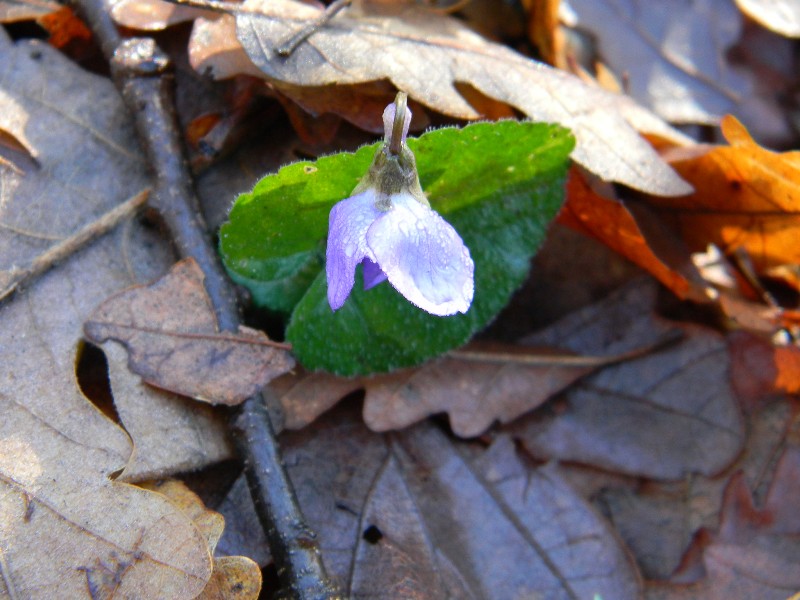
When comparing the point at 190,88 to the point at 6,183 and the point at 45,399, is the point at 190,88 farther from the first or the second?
the point at 45,399

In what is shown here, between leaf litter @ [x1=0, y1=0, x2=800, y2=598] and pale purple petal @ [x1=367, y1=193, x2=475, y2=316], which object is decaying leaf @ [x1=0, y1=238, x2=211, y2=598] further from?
pale purple petal @ [x1=367, y1=193, x2=475, y2=316]

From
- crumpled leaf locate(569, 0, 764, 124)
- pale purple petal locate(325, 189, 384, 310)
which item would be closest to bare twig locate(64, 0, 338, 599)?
pale purple petal locate(325, 189, 384, 310)

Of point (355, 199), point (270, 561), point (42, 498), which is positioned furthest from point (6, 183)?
point (270, 561)

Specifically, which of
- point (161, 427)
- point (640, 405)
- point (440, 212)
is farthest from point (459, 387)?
point (161, 427)

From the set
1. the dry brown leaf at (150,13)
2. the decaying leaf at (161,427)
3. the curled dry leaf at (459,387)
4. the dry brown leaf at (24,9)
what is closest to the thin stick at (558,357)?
the curled dry leaf at (459,387)

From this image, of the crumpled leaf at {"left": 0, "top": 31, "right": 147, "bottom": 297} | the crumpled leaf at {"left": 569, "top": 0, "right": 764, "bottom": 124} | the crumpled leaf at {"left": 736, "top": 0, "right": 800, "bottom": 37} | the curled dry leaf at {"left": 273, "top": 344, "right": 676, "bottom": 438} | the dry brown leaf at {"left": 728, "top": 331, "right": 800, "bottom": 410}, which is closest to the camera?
the crumpled leaf at {"left": 0, "top": 31, "right": 147, "bottom": 297}

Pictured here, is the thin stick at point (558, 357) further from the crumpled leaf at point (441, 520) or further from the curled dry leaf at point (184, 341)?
the curled dry leaf at point (184, 341)
